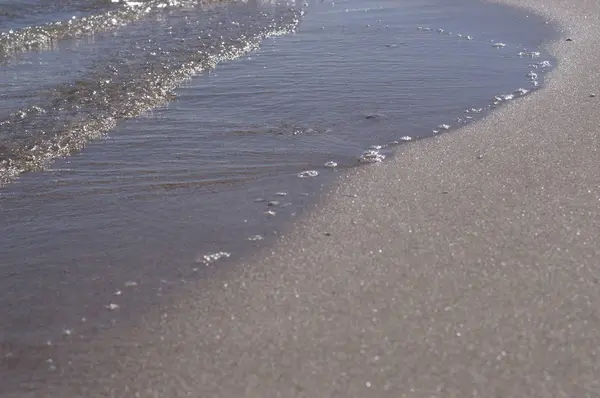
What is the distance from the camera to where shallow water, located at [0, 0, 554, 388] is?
A: 3826 mm

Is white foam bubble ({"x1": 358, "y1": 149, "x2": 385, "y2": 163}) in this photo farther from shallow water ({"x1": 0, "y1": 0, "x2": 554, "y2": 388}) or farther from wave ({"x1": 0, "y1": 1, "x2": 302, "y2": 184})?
wave ({"x1": 0, "y1": 1, "x2": 302, "y2": 184})

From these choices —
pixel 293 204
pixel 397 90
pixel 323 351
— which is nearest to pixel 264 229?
pixel 293 204

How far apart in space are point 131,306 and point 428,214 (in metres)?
1.85

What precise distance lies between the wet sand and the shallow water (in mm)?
286

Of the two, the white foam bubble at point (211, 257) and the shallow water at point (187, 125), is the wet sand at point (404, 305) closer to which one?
the white foam bubble at point (211, 257)

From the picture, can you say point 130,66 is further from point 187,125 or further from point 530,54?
point 530,54

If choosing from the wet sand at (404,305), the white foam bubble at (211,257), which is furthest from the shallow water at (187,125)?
the wet sand at (404,305)

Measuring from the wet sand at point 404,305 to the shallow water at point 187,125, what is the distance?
286mm

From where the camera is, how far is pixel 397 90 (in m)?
6.80

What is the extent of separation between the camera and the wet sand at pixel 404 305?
291 cm

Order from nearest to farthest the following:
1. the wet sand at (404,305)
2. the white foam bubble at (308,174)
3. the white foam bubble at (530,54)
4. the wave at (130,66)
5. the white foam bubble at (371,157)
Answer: the wet sand at (404,305), the white foam bubble at (308,174), the white foam bubble at (371,157), the wave at (130,66), the white foam bubble at (530,54)

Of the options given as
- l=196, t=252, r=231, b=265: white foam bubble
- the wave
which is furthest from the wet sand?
the wave

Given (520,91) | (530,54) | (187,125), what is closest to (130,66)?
(187,125)

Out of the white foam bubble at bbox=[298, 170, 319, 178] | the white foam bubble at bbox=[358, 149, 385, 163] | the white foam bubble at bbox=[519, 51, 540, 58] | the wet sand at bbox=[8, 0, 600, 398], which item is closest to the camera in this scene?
the wet sand at bbox=[8, 0, 600, 398]
